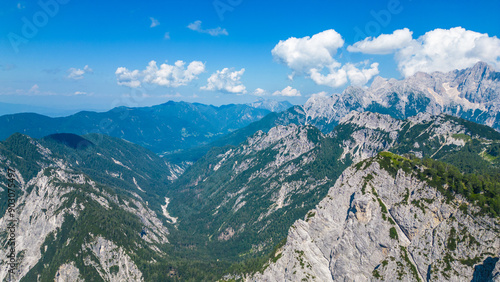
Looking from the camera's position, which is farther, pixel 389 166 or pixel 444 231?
pixel 389 166

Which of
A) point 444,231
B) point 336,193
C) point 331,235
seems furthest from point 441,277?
point 336,193

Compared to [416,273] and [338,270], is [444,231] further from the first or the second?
[338,270]

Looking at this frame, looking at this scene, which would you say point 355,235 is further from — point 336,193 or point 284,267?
point 284,267

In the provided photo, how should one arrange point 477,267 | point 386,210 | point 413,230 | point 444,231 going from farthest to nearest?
point 386,210
point 413,230
point 444,231
point 477,267

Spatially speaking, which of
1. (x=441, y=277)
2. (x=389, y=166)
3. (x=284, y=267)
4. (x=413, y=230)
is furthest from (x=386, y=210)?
(x=284, y=267)

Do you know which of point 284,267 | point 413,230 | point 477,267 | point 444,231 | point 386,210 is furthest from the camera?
point 284,267

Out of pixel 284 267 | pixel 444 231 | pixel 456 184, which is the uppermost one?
pixel 456 184

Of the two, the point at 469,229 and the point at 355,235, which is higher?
the point at 469,229
